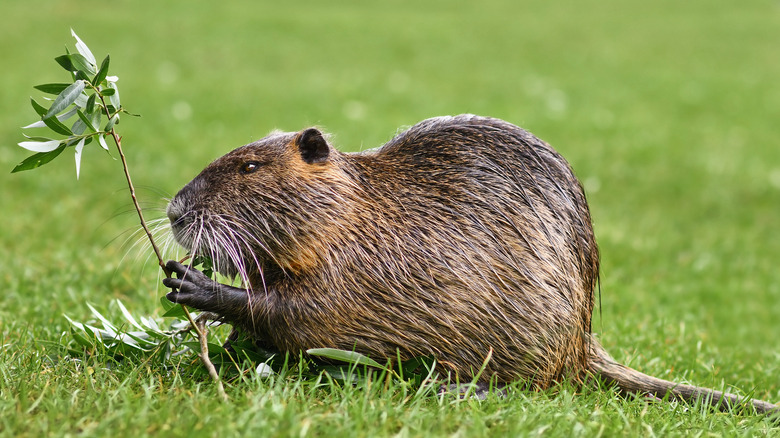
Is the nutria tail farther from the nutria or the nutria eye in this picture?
the nutria eye

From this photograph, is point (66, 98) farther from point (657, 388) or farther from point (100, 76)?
point (657, 388)

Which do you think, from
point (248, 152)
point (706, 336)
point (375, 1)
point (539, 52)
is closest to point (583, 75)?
point (539, 52)

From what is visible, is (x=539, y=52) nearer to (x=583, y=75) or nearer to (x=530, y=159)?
(x=583, y=75)

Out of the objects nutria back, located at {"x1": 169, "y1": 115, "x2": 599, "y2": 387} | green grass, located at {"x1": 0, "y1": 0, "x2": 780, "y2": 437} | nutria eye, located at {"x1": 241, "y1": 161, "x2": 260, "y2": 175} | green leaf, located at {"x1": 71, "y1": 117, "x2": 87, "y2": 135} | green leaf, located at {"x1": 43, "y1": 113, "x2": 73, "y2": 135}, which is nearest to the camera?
green grass, located at {"x1": 0, "y1": 0, "x2": 780, "y2": 437}

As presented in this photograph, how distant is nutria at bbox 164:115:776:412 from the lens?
8.96ft

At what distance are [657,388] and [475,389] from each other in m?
0.75

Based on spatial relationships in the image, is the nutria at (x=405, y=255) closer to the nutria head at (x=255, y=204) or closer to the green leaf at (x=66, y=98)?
the nutria head at (x=255, y=204)

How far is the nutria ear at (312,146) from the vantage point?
2906 millimetres

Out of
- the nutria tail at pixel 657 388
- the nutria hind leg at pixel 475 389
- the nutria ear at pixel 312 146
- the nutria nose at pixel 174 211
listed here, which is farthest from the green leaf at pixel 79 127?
the nutria tail at pixel 657 388

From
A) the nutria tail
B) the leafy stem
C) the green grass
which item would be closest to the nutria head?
the leafy stem

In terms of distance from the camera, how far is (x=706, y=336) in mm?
4691

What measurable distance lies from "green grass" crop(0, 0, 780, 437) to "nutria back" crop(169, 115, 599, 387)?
0.19m

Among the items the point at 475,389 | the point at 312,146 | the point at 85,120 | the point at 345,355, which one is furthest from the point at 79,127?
the point at 475,389

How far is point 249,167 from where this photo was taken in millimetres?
2881
